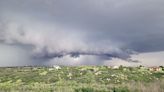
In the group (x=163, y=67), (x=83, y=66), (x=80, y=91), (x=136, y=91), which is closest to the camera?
(x=80, y=91)

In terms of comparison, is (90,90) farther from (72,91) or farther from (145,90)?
(145,90)

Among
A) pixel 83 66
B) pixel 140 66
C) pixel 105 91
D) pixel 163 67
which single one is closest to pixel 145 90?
pixel 105 91

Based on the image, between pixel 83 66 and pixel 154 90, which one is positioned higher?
pixel 83 66

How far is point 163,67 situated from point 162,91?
124 metres

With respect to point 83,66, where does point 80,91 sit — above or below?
below

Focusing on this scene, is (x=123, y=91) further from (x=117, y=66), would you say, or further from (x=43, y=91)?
(x=117, y=66)

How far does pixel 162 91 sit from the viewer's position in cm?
4894

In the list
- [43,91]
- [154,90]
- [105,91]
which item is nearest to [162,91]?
[154,90]

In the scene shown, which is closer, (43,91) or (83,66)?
(43,91)

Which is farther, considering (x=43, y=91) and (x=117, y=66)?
(x=117, y=66)

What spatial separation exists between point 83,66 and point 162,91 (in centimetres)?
15091

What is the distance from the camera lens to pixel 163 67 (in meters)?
170

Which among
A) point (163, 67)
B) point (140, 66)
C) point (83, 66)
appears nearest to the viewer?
point (163, 67)

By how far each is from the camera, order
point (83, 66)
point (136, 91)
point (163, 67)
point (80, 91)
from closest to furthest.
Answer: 1. point (80, 91)
2. point (136, 91)
3. point (163, 67)
4. point (83, 66)
